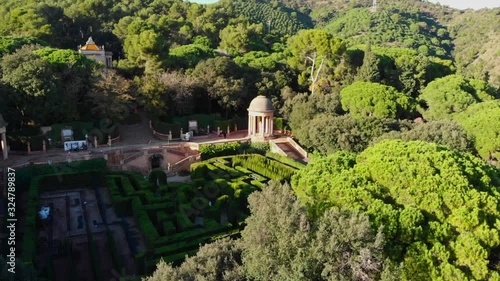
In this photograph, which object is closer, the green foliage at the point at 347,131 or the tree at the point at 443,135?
the tree at the point at 443,135

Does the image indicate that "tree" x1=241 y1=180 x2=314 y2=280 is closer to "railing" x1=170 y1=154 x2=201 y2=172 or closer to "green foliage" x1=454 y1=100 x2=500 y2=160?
"railing" x1=170 y1=154 x2=201 y2=172

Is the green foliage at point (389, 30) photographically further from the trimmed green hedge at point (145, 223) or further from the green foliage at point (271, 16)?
the trimmed green hedge at point (145, 223)

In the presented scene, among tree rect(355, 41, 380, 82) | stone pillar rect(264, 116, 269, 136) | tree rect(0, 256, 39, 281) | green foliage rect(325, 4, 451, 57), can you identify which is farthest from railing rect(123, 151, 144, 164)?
green foliage rect(325, 4, 451, 57)

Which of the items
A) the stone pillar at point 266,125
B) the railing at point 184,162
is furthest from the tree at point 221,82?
the railing at point 184,162

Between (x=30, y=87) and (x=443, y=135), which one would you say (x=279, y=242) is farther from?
(x=30, y=87)

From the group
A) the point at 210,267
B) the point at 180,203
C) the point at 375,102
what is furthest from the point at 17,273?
the point at 375,102

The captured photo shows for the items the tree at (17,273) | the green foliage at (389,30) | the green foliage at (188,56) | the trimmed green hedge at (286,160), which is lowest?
the tree at (17,273)
